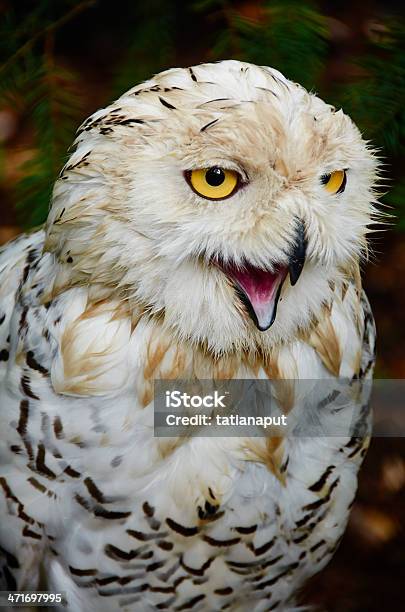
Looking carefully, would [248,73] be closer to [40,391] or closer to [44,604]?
[40,391]

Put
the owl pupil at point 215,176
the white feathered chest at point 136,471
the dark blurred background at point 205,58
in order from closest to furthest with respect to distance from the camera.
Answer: the owl pupil at point 215,176, the white feathered chest at point 136,471, the dark blurred background at point 205,58

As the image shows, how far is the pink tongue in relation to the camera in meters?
1.01

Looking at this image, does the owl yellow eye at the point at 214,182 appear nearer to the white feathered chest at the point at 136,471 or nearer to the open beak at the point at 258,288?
the open beak at the point at 258,288

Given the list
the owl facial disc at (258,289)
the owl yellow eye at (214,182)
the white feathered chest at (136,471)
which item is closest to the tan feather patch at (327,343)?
the white feathered chest at (136,471)

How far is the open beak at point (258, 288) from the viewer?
39.9 inches

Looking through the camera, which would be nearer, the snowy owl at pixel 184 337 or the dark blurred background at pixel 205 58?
the snowy owl at pixel 184 337

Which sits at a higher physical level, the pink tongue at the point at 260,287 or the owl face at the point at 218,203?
the owl face at the point at 218,203

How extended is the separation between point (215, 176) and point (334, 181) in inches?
6.8

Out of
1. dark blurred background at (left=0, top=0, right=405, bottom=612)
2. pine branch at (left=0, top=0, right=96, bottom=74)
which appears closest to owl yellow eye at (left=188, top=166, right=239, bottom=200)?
dark blurred background at (left=0, top=0, right=405, bottom=612)

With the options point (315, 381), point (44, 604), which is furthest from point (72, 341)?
point (44, 604)

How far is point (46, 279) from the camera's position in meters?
1.20

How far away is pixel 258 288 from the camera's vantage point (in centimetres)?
103

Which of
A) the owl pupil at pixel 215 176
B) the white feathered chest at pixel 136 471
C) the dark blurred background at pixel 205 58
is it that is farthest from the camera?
the dark blurred background at pixel 205 58

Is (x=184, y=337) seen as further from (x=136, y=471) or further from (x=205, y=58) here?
(x=205, y=58)
